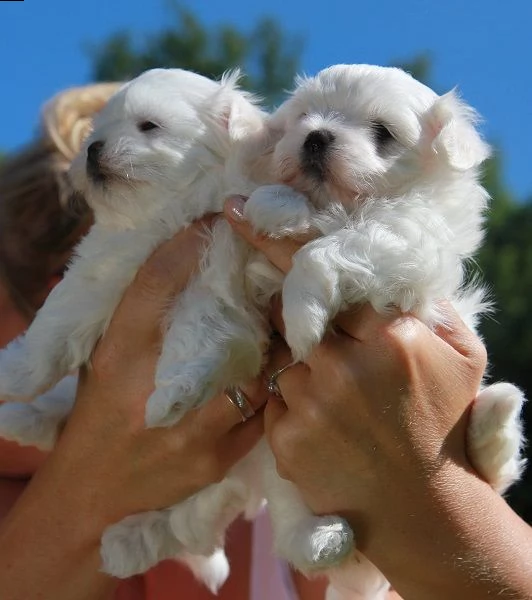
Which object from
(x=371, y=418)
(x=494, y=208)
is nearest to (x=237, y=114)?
(x=371, y=418)

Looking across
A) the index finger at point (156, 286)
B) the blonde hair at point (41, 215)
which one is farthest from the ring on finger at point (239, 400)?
the blonde hair at point (41, 215)

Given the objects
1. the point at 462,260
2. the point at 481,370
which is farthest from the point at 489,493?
the point at 462,260

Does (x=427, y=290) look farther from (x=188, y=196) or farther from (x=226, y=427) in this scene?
(x=188, y=196)

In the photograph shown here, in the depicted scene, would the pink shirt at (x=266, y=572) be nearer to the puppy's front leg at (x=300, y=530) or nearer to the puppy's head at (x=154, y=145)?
the puppy's front leg at (x=300, y=530)

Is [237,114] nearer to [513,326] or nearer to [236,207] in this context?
[236,207]

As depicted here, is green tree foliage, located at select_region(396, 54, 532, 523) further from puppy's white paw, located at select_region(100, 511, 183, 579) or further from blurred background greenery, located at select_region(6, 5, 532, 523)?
puppy's white paw, located at select_region(100, 511, 183, 579)

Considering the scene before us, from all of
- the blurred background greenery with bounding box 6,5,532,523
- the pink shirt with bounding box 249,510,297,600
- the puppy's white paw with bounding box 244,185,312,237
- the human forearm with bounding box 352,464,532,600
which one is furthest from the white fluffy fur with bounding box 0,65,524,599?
the blurred background greenery with bounding box 6,5,532,523
